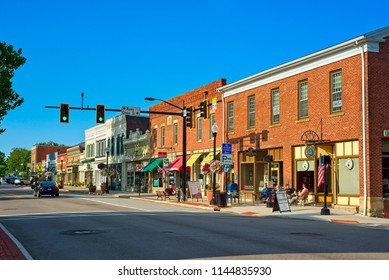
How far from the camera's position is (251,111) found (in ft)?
111

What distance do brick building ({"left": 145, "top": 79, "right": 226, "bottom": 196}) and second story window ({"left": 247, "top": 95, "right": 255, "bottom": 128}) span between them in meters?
3.05

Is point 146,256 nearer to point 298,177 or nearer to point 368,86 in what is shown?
point 368,86

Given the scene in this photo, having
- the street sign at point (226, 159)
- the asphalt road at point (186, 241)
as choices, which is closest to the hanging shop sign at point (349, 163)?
the street sign at point (226, 159)

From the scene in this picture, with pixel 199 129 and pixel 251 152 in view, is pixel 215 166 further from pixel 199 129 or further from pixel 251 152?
pixel 199 129

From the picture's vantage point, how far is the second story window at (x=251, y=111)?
33562mm

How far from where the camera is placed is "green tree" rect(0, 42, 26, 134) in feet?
122

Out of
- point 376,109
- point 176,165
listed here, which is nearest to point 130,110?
point 176,165

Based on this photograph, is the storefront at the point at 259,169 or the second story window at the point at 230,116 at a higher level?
the second story window at the point at 230,116

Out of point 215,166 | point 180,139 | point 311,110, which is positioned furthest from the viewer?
point 180,139

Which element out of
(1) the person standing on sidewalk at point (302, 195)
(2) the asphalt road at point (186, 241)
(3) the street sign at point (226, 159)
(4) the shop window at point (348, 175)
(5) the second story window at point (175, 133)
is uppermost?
(5) the second story window at point (175, 133)

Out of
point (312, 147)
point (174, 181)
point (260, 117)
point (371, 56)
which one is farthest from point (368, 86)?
point (174, 181)

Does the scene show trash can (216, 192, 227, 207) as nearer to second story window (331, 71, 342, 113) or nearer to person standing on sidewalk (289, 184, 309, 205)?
person standing on sidewalk (289, 184, 309, 205)

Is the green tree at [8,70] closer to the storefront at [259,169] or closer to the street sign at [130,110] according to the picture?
the street sign at [130,110]

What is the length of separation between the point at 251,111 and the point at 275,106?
2.96m
